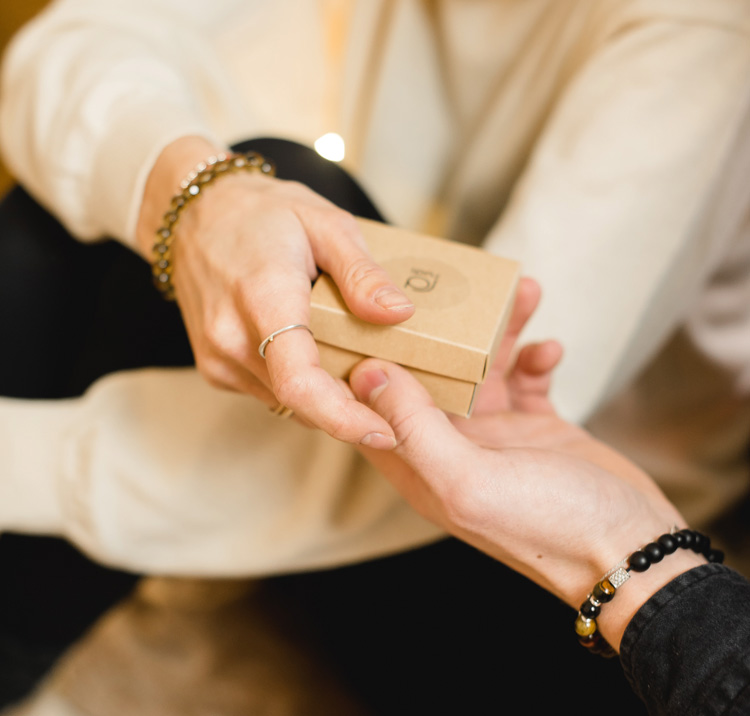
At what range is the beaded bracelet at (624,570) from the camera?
16.1 inches

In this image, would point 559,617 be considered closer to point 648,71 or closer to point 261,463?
point 261,463

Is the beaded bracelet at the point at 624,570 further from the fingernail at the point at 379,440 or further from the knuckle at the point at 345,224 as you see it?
the knuckle at the point at 345,224

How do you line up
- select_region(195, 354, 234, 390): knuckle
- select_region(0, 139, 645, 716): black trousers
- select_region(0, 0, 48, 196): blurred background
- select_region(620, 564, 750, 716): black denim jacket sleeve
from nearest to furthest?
select_region(620, 564, 750, 716): black denim jacket sleeve
select_region(195, 354, 234, 390): knuckle
select_region(0, 139, 645, 716): black trousers
select_region(0, 0, 48, 196): blurred background

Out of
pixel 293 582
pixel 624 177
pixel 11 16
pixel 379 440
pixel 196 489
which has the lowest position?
pixel 293 582

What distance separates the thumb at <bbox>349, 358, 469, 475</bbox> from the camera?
0.38 meters

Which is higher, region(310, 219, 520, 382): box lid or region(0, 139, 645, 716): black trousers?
region(310, 219, 520, 382): box lid

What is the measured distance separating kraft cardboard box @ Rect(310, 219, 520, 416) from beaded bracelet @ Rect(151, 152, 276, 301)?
14 centimetres

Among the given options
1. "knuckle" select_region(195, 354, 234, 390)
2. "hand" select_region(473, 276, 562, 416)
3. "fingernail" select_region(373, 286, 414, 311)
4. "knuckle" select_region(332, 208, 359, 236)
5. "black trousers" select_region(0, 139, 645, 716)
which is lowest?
"black trousers" select_region(0, 139, 645, 716)

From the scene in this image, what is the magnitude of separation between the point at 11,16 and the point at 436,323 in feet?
4.90

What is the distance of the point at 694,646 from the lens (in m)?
0.37

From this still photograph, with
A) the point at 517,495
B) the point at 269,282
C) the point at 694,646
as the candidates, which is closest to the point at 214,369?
the point at 269,282

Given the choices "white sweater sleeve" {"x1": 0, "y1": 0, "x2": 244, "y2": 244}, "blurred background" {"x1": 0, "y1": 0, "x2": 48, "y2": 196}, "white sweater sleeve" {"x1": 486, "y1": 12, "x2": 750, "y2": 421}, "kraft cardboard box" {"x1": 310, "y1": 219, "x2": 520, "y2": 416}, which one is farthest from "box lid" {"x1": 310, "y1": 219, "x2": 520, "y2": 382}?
"blurred background" {"x1": 0, "y1": 0, "x2": 48, "y2": 196}

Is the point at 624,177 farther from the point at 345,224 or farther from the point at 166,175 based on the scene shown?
the point at 166,175

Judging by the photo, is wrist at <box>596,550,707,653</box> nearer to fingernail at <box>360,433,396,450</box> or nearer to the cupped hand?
the cupped hand
